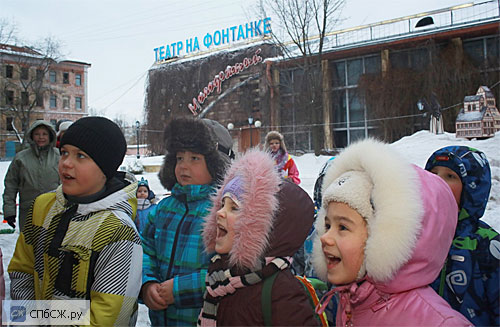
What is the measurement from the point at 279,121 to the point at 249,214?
1787cm

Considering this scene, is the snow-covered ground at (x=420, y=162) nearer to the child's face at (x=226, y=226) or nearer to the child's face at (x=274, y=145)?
the child's face at (x=226, y=226)

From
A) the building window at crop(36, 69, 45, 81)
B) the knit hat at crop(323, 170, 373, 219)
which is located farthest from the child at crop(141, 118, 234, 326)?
the building window at crop(36, 69, 45, 81)

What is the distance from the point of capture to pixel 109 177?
1.83 m

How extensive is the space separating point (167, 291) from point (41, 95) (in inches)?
1106

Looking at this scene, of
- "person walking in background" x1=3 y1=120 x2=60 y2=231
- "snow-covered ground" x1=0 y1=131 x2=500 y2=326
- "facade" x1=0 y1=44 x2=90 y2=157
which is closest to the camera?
"person walking in background" x1=3 y1=120 x2=60 y2=231

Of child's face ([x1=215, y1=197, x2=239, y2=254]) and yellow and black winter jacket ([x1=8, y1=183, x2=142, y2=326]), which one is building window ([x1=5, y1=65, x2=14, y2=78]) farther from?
child's face ([x1=215, y1=197, x2=239, y2=254])

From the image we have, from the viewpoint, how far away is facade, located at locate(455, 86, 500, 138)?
29.8 ft

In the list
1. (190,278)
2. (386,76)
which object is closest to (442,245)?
(190,278)

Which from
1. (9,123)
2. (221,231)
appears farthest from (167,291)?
(9,123)

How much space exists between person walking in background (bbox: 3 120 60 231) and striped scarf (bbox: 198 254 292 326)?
304 centimetres

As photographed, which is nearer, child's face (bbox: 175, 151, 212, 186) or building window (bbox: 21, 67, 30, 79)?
child's face (bbox: 175, 151, 212, 186)

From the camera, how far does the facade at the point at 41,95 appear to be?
23.5 m

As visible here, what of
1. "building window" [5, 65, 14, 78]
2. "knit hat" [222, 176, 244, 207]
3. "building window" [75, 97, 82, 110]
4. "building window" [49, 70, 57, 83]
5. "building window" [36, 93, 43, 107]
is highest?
"building window" [49, 70, 57, 83]

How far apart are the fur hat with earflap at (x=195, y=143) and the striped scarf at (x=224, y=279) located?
2.08ft
